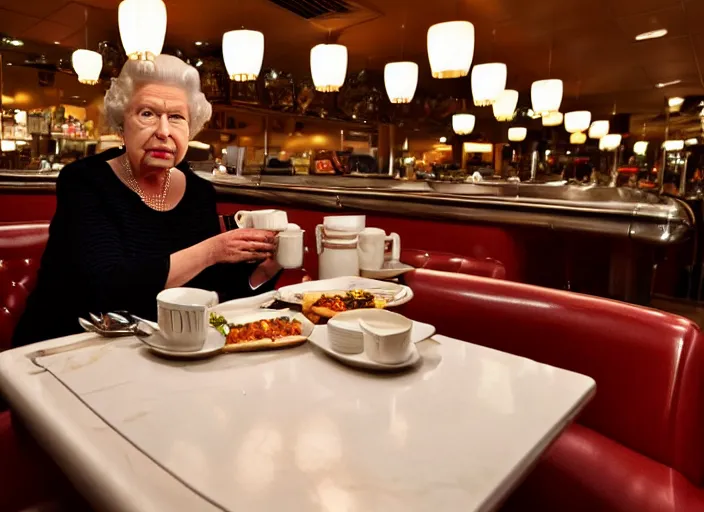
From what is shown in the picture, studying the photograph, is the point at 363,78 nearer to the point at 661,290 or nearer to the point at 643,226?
the point at 661,290

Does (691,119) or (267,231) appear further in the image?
(691,119)

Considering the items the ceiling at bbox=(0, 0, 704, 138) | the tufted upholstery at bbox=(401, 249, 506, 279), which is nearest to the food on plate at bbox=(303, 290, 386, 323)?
the tufted upholstery at bbox=(401, 249, 506, 279)

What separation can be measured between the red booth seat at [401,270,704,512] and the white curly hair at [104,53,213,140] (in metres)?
1.26

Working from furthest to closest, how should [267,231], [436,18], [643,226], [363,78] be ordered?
1. [363,78]
2. [436,18]
3. [643,226]
4. [267,231]

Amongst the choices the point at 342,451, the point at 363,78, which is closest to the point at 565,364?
the point at 342,451

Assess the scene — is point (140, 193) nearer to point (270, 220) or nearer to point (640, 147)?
point (270, 220)

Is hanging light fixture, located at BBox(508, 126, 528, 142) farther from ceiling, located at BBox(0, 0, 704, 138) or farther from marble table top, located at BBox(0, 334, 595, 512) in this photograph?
marble table top, located at BBox(0, 334, 595, 512)

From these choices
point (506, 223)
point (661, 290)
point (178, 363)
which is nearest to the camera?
point (178, 363)

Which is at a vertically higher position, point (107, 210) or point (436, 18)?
point (436, 18)

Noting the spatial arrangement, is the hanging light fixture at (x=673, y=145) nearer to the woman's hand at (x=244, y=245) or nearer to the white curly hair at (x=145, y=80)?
the white curly hair at (x=145, y=80)

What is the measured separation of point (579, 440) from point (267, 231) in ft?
2.93

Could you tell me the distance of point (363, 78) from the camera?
8.45m

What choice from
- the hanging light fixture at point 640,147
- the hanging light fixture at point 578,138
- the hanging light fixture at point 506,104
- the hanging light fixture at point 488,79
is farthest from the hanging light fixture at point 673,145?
the hanging light fixture at point 488,79

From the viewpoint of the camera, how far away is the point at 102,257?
155 cm
